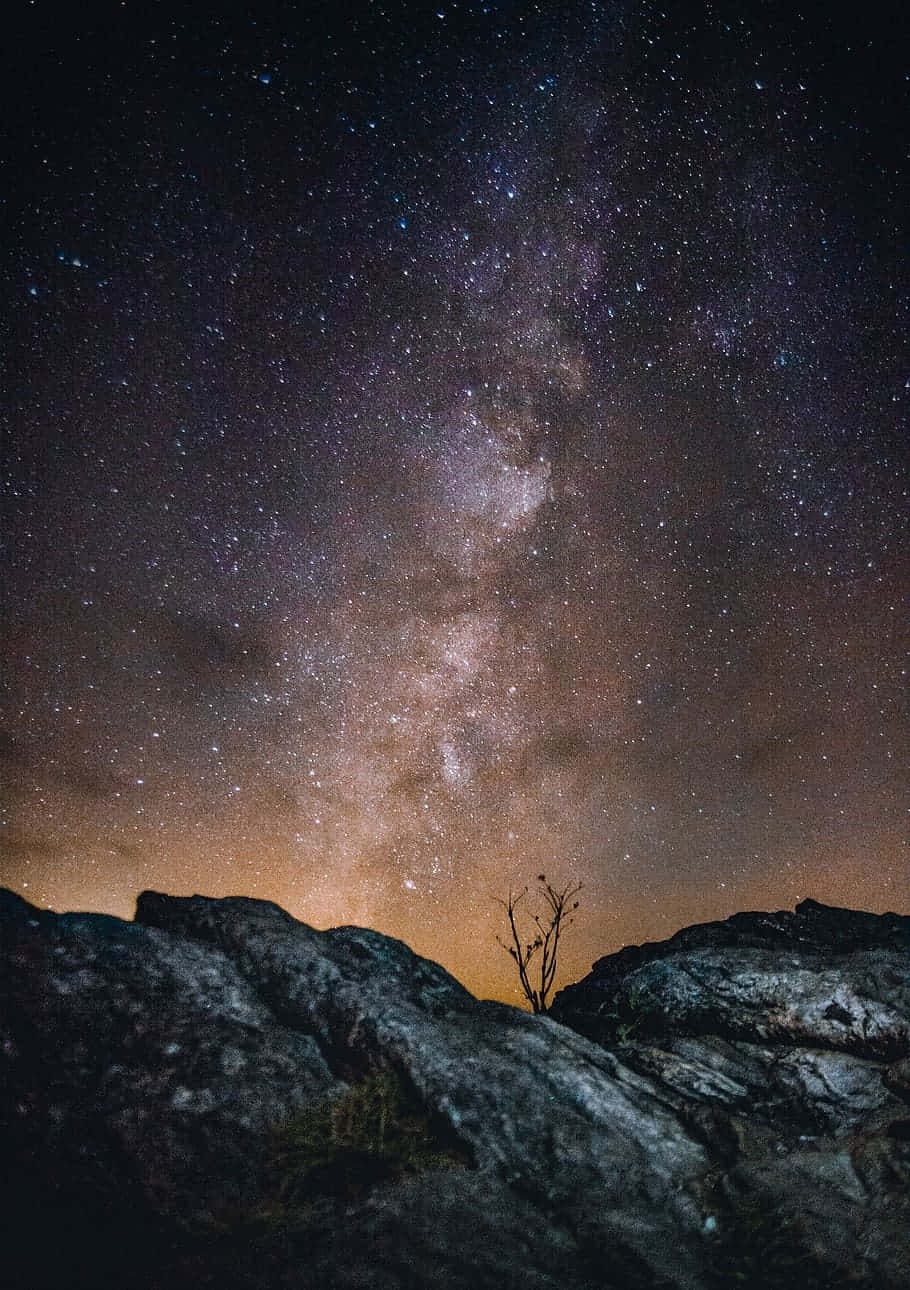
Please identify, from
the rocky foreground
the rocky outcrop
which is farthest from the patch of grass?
the rocky outcrop

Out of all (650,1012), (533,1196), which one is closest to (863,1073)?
(650,1012)

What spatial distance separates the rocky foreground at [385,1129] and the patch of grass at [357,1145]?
0.03 meters

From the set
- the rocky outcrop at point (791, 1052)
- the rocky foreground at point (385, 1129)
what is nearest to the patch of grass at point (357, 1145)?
the rocky foreground at point (385, 1129)

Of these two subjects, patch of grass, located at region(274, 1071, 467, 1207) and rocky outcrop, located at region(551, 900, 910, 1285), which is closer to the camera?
patch of grass, located at region(274, 1071, 467, 1207)

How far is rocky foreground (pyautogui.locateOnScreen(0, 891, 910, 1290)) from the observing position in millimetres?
5441

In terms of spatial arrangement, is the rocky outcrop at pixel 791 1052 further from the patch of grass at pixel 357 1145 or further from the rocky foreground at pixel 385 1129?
the patch of grass at pixel 357 1145

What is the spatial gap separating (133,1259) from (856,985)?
11.8m

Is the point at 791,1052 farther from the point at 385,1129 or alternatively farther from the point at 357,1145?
the point at 357,1145

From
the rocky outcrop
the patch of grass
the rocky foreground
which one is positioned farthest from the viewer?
the rocky outcrop

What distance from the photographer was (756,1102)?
8.94 m

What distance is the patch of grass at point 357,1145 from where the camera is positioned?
6094mm

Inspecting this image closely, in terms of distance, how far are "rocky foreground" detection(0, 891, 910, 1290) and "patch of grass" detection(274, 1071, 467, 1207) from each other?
1.0 inches

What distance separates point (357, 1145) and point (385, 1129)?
39 cm

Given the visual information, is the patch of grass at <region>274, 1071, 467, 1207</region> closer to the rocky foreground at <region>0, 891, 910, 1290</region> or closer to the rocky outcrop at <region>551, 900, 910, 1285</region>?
the rocky foreground at <region>0, 891, 910, 1290</region>
